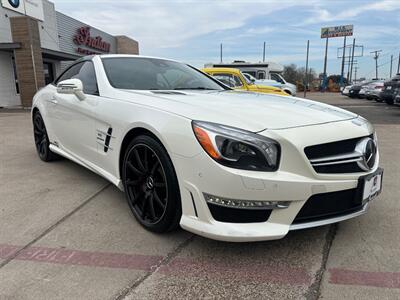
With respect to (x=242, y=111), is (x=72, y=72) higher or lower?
higher

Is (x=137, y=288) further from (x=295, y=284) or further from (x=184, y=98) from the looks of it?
(x=184, y=98)

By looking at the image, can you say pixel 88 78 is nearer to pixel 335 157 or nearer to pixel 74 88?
pixel 74 88

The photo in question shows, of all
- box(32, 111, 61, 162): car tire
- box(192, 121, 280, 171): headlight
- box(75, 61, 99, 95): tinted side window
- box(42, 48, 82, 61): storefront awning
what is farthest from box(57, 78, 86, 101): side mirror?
box(42, 48, 82, 61): storefront awning

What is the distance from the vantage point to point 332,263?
221 centimetres

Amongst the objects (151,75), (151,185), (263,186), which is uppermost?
(151,75)

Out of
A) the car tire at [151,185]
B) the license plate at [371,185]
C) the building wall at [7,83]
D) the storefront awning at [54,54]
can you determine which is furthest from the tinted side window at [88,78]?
the building wall at [7,83]

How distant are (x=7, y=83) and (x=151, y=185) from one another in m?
15.6

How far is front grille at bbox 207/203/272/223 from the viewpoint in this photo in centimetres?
205

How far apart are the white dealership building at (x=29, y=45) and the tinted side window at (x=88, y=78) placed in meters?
11.8

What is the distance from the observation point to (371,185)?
2281 mm

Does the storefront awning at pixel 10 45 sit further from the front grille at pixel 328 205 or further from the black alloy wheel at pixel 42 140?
the front grille at pixel 328 205

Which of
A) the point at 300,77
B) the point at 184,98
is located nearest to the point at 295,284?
the point at 184,98

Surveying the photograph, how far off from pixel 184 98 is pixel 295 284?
1535mm

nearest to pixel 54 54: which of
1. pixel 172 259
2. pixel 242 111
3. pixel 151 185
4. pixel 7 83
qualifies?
pixel 7 83
